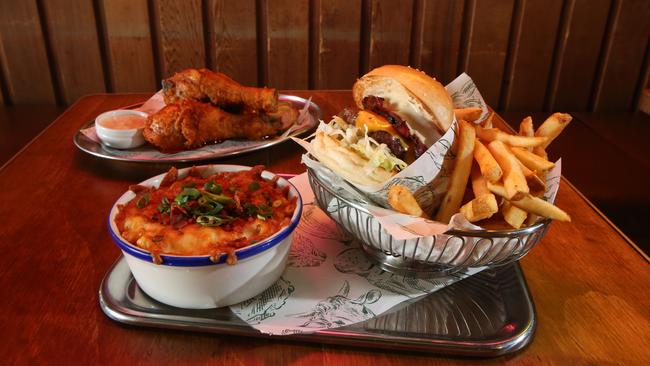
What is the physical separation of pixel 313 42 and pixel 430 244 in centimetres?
284

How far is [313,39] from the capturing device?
3637 millimetres

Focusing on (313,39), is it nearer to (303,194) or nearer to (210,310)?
(303,194)

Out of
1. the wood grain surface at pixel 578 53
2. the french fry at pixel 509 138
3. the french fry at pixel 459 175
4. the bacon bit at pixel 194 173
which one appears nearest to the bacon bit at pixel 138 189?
the bacon bit at pixel 194 173

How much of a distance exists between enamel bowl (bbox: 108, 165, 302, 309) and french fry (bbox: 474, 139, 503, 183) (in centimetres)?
40

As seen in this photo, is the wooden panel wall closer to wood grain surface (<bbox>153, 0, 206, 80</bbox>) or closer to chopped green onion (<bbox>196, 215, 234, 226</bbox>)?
wood grain surface (<bbox>153, 0, 206, 80</bbox>)

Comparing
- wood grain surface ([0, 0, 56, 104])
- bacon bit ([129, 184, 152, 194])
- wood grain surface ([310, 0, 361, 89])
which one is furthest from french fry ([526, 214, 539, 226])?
wood grain surface ([0, 0, 56, 104])

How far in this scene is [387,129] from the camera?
1.22 m

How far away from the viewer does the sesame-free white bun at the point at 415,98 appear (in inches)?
46.9

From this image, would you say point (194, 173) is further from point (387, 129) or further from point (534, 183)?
point (534, 183)

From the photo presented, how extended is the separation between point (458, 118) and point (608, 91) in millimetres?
3170

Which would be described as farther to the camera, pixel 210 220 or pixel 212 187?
pixel 212 187

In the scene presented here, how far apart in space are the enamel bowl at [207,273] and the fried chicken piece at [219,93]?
1026 millimetres

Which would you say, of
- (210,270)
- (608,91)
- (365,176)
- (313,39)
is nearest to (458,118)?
(365,176)

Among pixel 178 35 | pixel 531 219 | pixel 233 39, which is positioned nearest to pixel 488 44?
pixel 233 39
